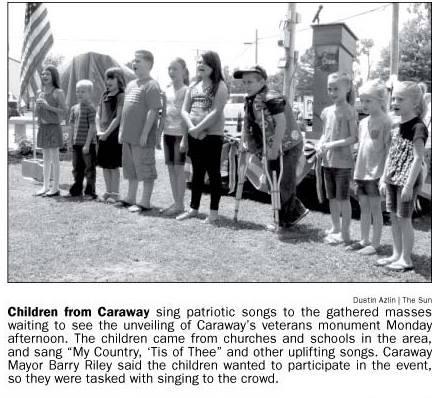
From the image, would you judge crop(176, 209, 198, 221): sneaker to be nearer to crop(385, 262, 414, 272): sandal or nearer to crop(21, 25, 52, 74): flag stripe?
crop(385, 262, 414, 272): sandal

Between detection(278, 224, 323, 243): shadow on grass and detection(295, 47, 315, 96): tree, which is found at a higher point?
detection(295, 47, 315, 96): tree

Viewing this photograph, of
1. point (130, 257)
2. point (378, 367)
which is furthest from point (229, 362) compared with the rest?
point (130, 257)

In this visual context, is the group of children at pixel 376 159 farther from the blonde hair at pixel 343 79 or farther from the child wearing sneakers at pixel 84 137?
the child wearing sneakers at pixel 84 137

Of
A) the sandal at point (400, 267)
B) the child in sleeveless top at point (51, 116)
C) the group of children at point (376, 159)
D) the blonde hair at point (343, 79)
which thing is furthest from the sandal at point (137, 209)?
the sandal at point (400, 267)

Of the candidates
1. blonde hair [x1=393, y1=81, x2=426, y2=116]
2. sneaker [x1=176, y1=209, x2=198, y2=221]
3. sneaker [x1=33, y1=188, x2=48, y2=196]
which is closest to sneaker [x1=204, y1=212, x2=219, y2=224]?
sneaker [x1=176, y1=209, x2=198, y2=221]

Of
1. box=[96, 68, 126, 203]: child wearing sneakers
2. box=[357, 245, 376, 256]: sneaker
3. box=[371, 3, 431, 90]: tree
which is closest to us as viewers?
box=[357, 245, 376, 256]: sneaker

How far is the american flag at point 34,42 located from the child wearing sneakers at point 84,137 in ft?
6.50

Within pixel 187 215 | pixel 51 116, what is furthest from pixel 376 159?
pixel 51 116

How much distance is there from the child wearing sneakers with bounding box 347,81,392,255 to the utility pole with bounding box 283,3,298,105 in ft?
17.4

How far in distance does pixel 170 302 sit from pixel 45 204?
3.43 meters

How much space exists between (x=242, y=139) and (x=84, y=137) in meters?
2.05

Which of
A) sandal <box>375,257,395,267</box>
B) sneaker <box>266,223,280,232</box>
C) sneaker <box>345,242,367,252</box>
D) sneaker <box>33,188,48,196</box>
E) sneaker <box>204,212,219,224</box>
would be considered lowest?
sandal <box>375,257,395,267</box>

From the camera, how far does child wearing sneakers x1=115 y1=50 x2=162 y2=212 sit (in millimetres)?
5520

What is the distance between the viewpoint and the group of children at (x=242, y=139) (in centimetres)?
392
